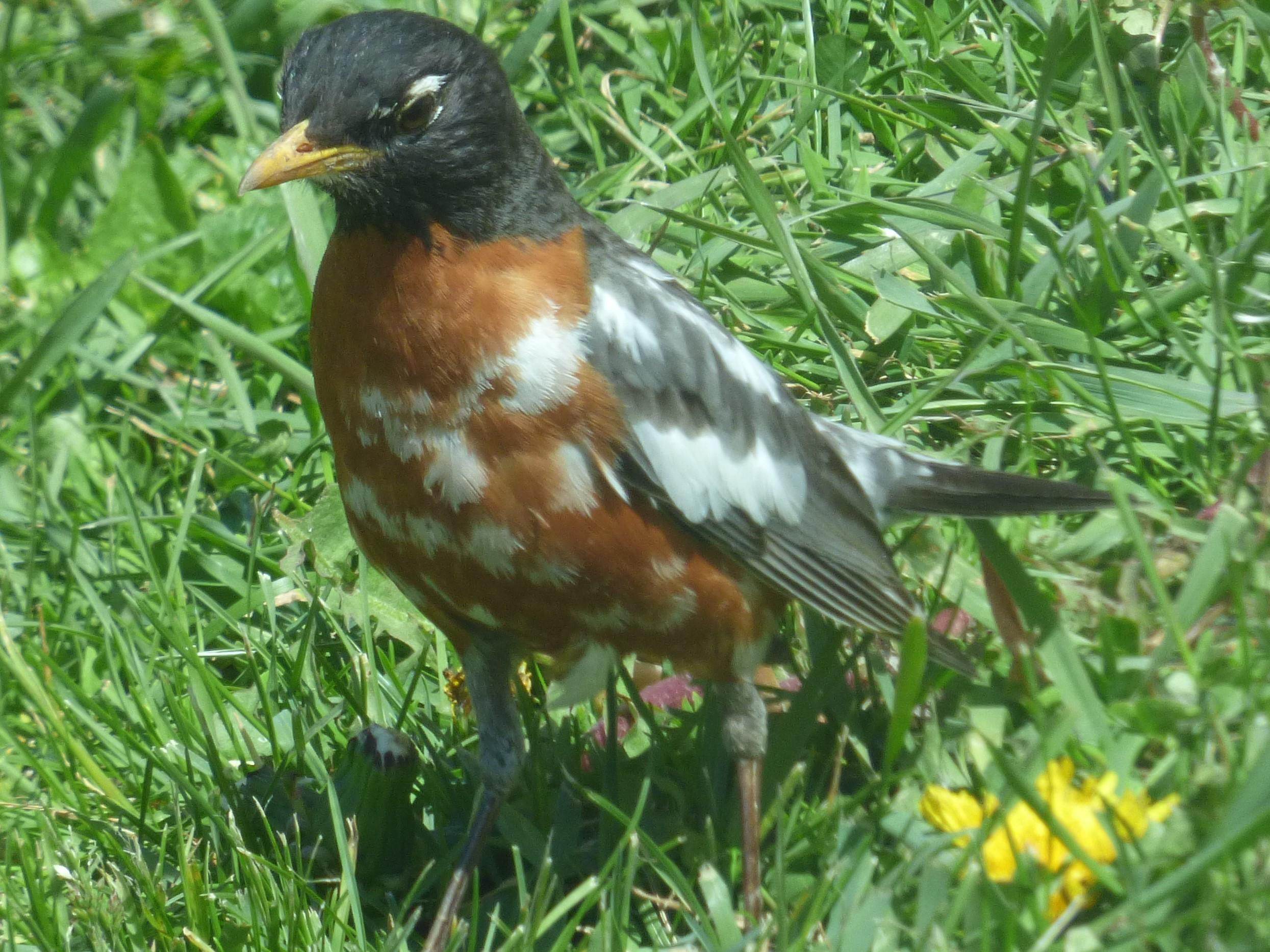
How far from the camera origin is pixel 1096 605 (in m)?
3.31

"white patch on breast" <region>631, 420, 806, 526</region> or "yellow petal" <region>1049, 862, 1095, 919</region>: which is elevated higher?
"white patch on breast" <region>631, 420, 806, 526</region>

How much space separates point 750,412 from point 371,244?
0.94 metres

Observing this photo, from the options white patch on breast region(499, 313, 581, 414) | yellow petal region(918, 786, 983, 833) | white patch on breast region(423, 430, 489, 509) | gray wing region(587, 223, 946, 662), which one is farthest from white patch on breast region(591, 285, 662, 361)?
yellow petal region(918, 786, 983, 833)

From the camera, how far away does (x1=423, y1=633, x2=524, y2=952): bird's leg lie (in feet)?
11.4

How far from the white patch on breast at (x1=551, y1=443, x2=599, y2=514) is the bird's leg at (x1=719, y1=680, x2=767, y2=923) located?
590 mm

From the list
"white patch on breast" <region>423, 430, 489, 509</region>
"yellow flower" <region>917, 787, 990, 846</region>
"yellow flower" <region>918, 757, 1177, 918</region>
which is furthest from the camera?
"white patch on breast" <region>423, 430, 489, 509</region>

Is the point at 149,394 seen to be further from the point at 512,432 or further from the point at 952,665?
the point at 952,665

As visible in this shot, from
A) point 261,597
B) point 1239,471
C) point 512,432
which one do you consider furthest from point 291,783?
point 1239,471

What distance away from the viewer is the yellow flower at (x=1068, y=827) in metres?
2.62

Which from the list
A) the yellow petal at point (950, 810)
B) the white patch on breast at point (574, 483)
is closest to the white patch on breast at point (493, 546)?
the white patch on breast at point (574, 483)

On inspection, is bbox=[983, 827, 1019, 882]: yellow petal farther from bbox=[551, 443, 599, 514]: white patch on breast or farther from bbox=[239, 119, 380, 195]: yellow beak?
bbox=[239, 119, 380, 195]: yellow beak

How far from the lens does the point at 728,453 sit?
11.3 feet

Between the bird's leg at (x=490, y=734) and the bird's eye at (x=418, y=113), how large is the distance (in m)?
1.14

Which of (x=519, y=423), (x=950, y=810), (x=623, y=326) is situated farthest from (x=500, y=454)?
(x=950, y=810)
